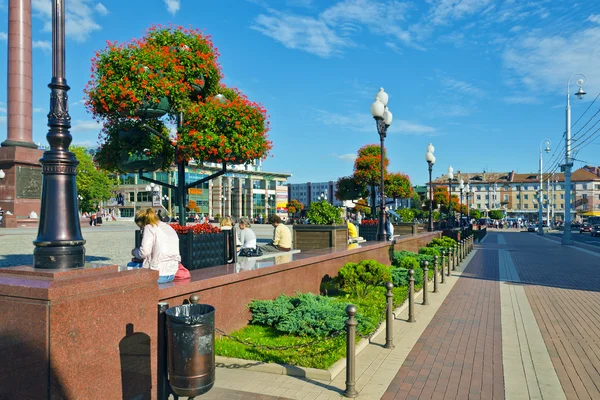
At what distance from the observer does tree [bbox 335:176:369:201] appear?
27062 mm

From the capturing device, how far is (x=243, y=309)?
688 centimetres

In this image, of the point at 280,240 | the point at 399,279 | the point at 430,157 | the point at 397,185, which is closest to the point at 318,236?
the point at 280,240

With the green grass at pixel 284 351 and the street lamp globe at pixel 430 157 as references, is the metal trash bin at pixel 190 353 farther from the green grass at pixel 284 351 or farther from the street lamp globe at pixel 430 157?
the street lamp globe at pixel 430 157

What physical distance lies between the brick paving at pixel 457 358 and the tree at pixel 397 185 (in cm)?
1813

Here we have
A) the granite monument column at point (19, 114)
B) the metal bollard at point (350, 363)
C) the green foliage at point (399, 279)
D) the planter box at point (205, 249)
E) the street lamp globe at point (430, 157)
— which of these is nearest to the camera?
the metal bollard at point (350, 363)

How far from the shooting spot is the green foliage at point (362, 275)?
9234 millimetres

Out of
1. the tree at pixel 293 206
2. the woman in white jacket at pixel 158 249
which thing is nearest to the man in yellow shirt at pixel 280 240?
the woman in white jacket at pixel 158 249

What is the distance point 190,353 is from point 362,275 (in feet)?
19.0

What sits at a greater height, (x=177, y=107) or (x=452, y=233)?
(x=177, y=107)

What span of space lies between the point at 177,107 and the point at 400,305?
6261 mm

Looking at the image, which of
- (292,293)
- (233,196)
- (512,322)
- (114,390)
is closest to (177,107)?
(292,293)

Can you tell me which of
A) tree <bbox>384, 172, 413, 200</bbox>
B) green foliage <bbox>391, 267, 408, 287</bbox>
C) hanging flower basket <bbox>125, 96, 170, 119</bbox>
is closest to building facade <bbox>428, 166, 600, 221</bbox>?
tree <bbox>384, 172, 413, 200</bbox>

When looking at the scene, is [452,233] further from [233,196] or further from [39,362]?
[233,196]

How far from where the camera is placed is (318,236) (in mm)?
12414
